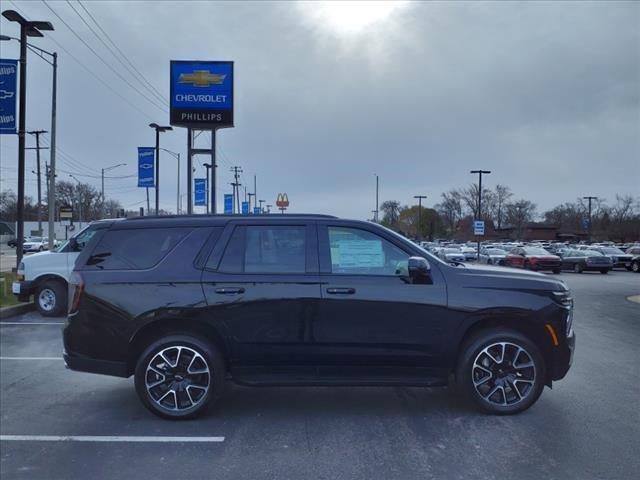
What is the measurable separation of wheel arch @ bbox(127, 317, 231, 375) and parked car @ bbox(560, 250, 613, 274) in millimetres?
32976

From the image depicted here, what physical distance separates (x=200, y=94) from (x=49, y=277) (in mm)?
11327

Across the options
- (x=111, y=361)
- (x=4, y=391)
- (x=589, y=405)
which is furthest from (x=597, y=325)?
(x=4, y=391)

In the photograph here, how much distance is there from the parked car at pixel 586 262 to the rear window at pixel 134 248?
109 ft

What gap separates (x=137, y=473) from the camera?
4137 mm

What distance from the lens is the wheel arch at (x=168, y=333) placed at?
5.34 metres

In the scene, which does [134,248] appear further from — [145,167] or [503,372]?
[145,167]

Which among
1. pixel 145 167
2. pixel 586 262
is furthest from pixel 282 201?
pixel 586 262

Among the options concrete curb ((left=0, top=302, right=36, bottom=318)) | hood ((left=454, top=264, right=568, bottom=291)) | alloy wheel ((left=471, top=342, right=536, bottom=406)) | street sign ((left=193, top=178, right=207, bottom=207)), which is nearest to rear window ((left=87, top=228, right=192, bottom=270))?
hood ((left=454, top=264, right=568, bottom=291))

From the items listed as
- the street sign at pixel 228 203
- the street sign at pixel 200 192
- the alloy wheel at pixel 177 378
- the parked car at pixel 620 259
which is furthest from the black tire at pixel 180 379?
the street sign at pixel 228 203

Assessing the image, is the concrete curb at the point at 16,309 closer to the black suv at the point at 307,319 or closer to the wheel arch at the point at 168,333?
the black suv at the point at 307,319

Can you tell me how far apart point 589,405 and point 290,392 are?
3.14m

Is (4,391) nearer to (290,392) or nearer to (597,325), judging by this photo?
(290,392)

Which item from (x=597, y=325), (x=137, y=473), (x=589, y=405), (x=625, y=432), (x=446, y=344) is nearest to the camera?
(x=137, y=473)

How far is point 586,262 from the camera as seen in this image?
33844mm
